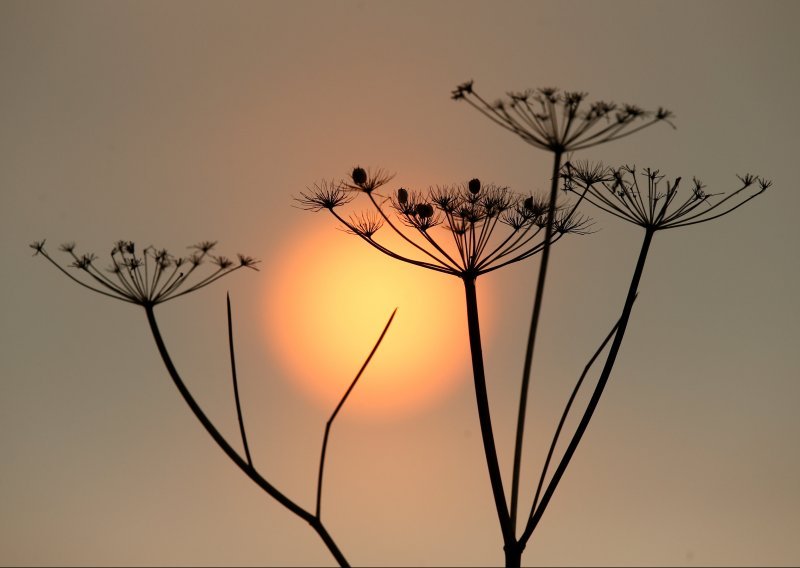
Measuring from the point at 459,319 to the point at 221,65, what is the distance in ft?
4.46

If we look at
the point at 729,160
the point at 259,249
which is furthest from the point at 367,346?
the point at 729,160

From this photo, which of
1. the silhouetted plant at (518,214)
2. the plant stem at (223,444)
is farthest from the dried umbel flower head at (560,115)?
the plant stem at (223,444)

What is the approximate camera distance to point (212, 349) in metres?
3.41

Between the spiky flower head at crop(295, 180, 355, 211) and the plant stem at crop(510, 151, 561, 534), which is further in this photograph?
the spiky flower head at crop(295, 180, 355, 211)

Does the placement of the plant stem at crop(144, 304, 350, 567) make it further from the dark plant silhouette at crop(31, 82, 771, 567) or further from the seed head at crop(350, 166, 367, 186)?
the seed head at crop(350, 166, 367, 186)

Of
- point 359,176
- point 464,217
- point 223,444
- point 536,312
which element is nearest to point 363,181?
point 359,176

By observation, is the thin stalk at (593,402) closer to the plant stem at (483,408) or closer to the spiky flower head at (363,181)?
the plant stem at (483,408)

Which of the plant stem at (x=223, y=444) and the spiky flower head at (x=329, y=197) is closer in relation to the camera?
the plant stem at (x=223, y=444)

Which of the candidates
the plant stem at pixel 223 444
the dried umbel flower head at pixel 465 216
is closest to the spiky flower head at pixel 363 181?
the dried umbel flower head at pixel 465 216

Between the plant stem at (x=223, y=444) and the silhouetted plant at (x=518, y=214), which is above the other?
the silhouetted plant at (x=518, y=214)

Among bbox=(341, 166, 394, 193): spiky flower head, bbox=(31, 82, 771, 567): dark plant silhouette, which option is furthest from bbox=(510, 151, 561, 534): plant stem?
bbox=(341, 166, 394, 193): spiky flower head

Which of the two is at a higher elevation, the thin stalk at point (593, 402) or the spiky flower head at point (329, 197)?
the spiky flower head at point (329, 197)

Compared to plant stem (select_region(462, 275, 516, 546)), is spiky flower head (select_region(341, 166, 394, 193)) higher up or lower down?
higher up

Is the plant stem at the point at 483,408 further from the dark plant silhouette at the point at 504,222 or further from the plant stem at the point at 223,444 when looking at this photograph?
the plant stem at the point at 223,444
